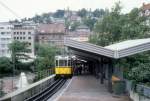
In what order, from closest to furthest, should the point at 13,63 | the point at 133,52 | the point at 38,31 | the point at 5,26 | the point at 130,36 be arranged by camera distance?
the point at 133,52 < the point at 130,36 < the point at 13,63 < the point at 5,26 < the point at 38,31

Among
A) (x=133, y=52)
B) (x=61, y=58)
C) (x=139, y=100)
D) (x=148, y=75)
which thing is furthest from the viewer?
(x=61, y=58)

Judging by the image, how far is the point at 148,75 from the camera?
85.0ft

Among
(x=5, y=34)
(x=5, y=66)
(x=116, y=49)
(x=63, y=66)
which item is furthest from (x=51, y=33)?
(x=116, y=49)

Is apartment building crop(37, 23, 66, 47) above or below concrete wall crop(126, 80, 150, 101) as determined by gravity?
above

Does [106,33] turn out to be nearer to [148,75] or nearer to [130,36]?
[130,36]

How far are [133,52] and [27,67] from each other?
225 feet

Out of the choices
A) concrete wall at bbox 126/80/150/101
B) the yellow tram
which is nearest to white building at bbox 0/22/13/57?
the yellow tram

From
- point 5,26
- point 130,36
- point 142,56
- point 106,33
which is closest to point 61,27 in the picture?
point 5,26

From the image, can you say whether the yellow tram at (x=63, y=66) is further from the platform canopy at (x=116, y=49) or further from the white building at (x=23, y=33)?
the white building at (x=23, y=33)

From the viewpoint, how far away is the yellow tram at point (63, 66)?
5231 centimetres

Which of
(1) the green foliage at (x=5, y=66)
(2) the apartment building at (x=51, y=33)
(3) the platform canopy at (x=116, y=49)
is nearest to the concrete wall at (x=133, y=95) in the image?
(3) the platform canopy at (x=116, y=49)

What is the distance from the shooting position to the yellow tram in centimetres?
5231

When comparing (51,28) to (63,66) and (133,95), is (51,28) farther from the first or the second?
(133,95)

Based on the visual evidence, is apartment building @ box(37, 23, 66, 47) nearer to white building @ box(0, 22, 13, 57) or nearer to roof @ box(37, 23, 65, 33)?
roof @ box(37, 23, 65, 33)
